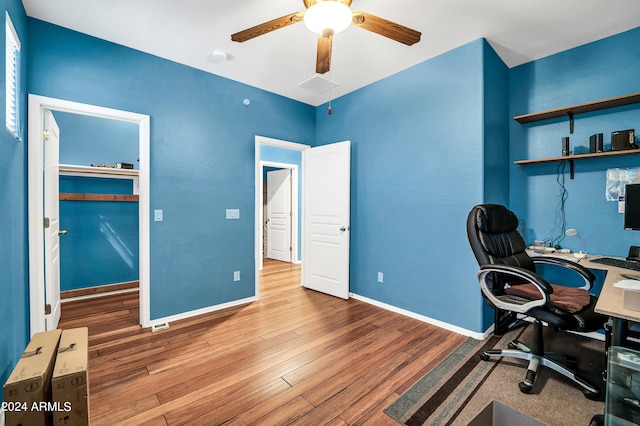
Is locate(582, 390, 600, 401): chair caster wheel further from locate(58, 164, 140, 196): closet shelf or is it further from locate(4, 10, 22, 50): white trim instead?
locate(58, 164, 140, 196): closet shelf

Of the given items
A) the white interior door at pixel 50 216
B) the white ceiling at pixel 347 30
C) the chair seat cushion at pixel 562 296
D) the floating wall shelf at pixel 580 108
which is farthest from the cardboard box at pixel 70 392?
the floating wall shelf at pixel 580 108

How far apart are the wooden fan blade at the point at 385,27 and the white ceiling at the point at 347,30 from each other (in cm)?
45

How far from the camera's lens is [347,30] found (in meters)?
2.50

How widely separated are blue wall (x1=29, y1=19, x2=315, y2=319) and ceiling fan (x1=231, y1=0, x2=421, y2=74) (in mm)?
1578

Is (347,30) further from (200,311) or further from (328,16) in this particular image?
(200,311)

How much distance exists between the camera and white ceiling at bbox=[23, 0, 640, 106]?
85.0 inches

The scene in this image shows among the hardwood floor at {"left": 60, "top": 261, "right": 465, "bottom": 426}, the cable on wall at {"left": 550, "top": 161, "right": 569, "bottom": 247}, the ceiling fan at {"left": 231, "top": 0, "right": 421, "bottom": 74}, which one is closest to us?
the ceiling fan at {"left": 231, "top": 0, "right": 421, "bottom": 74}

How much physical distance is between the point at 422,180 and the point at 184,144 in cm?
269

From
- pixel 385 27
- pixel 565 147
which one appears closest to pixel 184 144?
pixel 385 27

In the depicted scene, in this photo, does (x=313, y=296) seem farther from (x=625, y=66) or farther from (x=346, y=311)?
(x=625, y=66)

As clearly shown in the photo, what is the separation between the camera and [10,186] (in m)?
1.85

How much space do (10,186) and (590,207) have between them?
471 cm

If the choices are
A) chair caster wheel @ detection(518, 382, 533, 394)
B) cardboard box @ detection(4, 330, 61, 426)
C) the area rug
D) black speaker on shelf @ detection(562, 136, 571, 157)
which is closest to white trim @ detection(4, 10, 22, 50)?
cardboard box @ detection(4, 330, 61, 426)

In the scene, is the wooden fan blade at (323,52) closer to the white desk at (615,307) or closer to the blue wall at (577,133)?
the white desk at (615,307)
